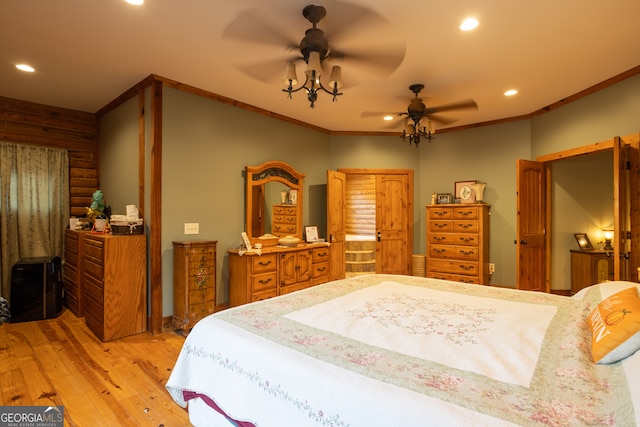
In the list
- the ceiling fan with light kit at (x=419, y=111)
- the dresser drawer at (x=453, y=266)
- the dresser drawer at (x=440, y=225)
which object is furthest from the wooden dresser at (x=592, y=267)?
the ceiling fan with light kit at (x=419, y=111)

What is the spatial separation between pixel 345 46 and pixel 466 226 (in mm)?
3044

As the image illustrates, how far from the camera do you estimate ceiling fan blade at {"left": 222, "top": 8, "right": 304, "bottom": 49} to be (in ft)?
7.32

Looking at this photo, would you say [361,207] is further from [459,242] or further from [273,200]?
[273,200]

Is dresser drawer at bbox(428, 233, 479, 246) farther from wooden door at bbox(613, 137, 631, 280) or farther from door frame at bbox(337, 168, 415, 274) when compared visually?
wooden door at bbox(613, 137, 631, 280)

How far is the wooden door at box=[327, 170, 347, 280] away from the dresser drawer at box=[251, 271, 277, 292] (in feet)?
3.90

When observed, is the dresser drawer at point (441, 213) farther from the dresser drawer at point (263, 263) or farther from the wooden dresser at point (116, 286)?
the wooden dresser at point (116, 286)

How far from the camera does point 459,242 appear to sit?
4.52 m

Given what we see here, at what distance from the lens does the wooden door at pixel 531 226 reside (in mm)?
3943

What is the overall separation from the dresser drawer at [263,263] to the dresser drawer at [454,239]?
244cm

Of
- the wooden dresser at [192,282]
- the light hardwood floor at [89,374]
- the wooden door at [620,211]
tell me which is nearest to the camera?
the light hardwood floor at [89,374]

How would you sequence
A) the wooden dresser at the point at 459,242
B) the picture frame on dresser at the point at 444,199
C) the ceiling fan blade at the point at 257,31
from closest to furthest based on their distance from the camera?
1. the ceiling fan blade at the point at 257,31
2. the wooden dresser at the point at 459,242
3. the picture frame on dresser at the point at 444,199

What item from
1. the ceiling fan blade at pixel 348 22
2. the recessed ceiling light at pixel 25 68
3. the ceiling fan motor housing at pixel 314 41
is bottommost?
the ceiling fan motor housing at pixel 314 41

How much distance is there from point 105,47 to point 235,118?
148 cm

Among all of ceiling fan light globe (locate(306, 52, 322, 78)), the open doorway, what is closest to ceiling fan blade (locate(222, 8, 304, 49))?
ceiling fan light globe (locate(306, 52, 322, 78))
